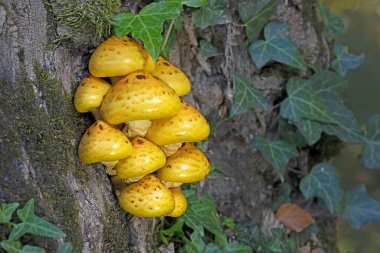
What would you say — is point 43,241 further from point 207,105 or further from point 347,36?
point 347,36

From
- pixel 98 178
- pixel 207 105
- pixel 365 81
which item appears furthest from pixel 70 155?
pixel 365 81

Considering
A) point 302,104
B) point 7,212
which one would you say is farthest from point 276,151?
point 7,212

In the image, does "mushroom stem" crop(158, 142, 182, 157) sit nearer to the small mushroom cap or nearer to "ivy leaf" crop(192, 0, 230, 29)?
the small mushroom cap

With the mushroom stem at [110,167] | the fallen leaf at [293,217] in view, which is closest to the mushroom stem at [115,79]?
the mushroom stem at [110,167]

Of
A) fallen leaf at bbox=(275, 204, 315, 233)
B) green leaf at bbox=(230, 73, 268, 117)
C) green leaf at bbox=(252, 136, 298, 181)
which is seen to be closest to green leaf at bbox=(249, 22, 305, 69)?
green leaf at bbox=(230, 73, 268, 117)

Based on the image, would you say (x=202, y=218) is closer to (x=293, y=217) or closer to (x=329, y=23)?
Result: (x=293, y=217)
